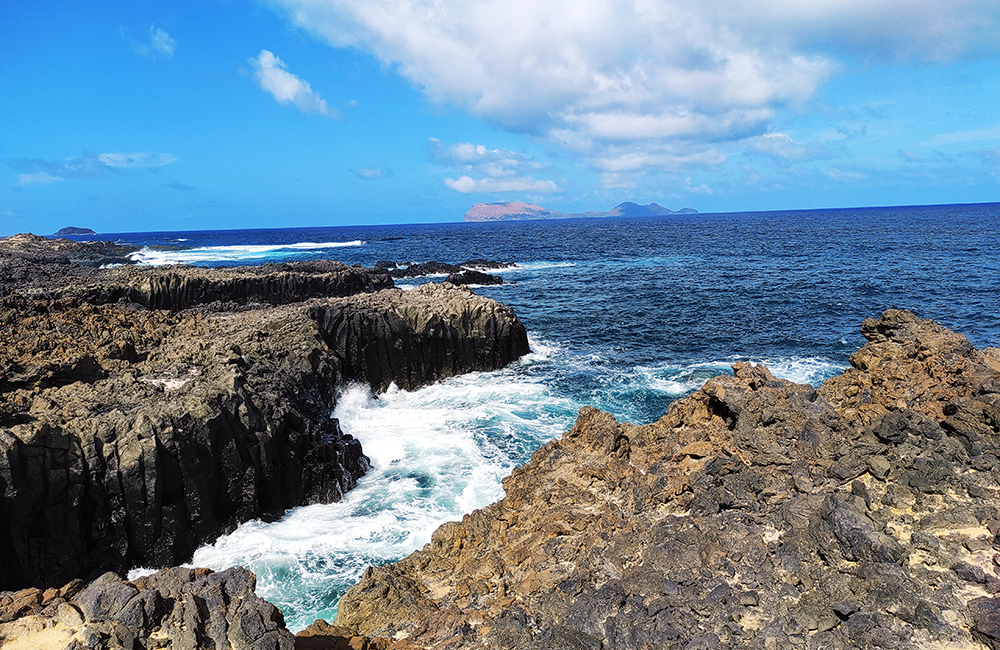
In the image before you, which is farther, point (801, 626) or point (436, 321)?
point (436, 321)

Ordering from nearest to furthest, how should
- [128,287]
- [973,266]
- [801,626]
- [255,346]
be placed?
[801,626], [255,346], [128,287], [973,266]

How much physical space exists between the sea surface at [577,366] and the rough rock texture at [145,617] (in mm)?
4999

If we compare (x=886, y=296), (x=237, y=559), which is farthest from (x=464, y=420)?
(x=886, y=296)

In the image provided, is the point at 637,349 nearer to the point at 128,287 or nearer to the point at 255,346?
the point at 255,346

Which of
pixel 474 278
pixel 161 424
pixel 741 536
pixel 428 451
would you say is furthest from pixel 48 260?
pixel 741 536

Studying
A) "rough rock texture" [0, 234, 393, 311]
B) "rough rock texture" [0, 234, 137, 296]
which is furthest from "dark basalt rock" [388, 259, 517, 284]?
"rough rock texture" [0, 234, 137, 296]

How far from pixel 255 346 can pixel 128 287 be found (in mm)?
22841

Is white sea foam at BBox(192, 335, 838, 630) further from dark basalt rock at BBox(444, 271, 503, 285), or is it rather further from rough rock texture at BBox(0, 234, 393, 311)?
dark basalt rock at BBox(444, 271, 503, 285)

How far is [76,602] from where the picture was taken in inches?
301

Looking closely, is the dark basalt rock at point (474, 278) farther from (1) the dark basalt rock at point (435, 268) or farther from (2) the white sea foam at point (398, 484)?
(2) the white sea foam at point (398, 484)

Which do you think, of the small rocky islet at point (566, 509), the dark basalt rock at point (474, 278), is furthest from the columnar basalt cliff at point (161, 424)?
the dark basalt rock at point (474, 278)

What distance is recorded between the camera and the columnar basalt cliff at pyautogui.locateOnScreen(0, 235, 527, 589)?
1284cm

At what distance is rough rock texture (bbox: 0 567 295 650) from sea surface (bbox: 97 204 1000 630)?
197 inches

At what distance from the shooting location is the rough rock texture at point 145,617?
7039 millimetres
